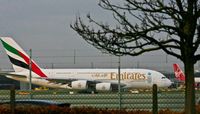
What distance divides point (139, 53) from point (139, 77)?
40482 millimetres

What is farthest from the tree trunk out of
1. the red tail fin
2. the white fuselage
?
the white fuselage

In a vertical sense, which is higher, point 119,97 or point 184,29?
point 184,29

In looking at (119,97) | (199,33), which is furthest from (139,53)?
(119,97)

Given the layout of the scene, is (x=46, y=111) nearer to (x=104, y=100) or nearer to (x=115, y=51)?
(x=115, y=51)

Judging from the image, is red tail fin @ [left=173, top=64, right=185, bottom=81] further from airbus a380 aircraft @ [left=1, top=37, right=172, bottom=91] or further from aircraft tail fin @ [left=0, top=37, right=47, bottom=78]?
aircraft tail fin @ [left=0, top=37, right=47, bottom=78]

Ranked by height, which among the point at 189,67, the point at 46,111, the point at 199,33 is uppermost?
the point at 199,33

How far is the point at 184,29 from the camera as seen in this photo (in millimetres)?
8484

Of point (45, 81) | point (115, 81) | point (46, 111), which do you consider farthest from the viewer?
point (45, 81)

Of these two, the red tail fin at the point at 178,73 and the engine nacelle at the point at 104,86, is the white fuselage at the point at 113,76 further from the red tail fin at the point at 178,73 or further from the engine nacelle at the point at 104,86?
the engine nacelle at the point at 104,86

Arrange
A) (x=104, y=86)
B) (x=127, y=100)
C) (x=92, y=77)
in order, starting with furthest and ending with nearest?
(x=92, y=77), (x=104, y=86), (x=127, y=100)

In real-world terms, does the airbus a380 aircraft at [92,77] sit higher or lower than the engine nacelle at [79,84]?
higher

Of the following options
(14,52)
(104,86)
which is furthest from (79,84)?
(14,52)

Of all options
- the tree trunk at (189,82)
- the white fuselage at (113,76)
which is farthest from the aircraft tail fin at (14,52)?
the tree trunk at (189,82)

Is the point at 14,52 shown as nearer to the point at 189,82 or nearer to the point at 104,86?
the point at 104,86
